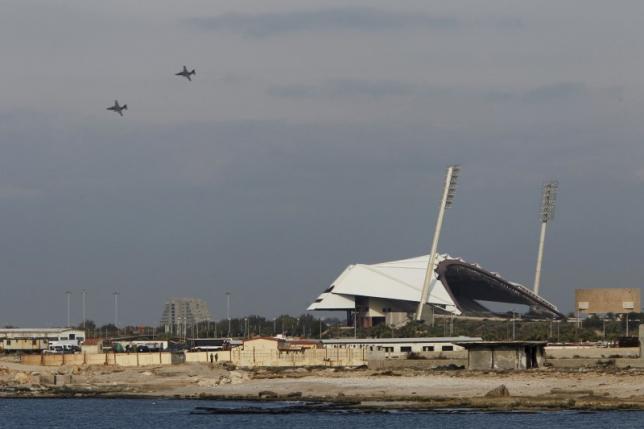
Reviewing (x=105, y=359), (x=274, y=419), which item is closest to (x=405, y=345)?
(x=105, y=359)

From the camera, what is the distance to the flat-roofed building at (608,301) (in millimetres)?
171750

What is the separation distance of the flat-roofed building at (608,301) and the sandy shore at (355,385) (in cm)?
6303

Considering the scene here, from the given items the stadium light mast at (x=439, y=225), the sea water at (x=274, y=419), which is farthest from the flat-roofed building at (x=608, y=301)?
the sea water at (x=274, y=419)

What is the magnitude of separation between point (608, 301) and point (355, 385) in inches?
3098

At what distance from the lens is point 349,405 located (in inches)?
3484

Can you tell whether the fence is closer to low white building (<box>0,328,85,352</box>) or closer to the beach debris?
low white building (<box>0,328,85,352</box>)

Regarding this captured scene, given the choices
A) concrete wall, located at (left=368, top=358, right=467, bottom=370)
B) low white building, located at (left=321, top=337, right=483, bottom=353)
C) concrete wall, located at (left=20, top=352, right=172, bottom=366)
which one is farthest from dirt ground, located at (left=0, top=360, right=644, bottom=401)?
low white building, located at (left=321, top=337, right=483, bottom=353)

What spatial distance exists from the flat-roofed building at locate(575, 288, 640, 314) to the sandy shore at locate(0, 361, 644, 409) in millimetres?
63027

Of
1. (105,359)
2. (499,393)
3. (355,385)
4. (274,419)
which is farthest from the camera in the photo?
(105,359)

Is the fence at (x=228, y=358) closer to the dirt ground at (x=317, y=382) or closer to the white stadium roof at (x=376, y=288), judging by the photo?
the dirt ground at (x=317, y=382)

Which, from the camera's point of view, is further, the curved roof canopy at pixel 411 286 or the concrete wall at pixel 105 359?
the curved roof canopy at pixel 411 286

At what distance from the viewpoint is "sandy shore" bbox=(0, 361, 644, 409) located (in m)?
87.4

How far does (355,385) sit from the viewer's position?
99688 mm

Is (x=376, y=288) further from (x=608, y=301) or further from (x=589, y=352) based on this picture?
(x=589, y=352)
